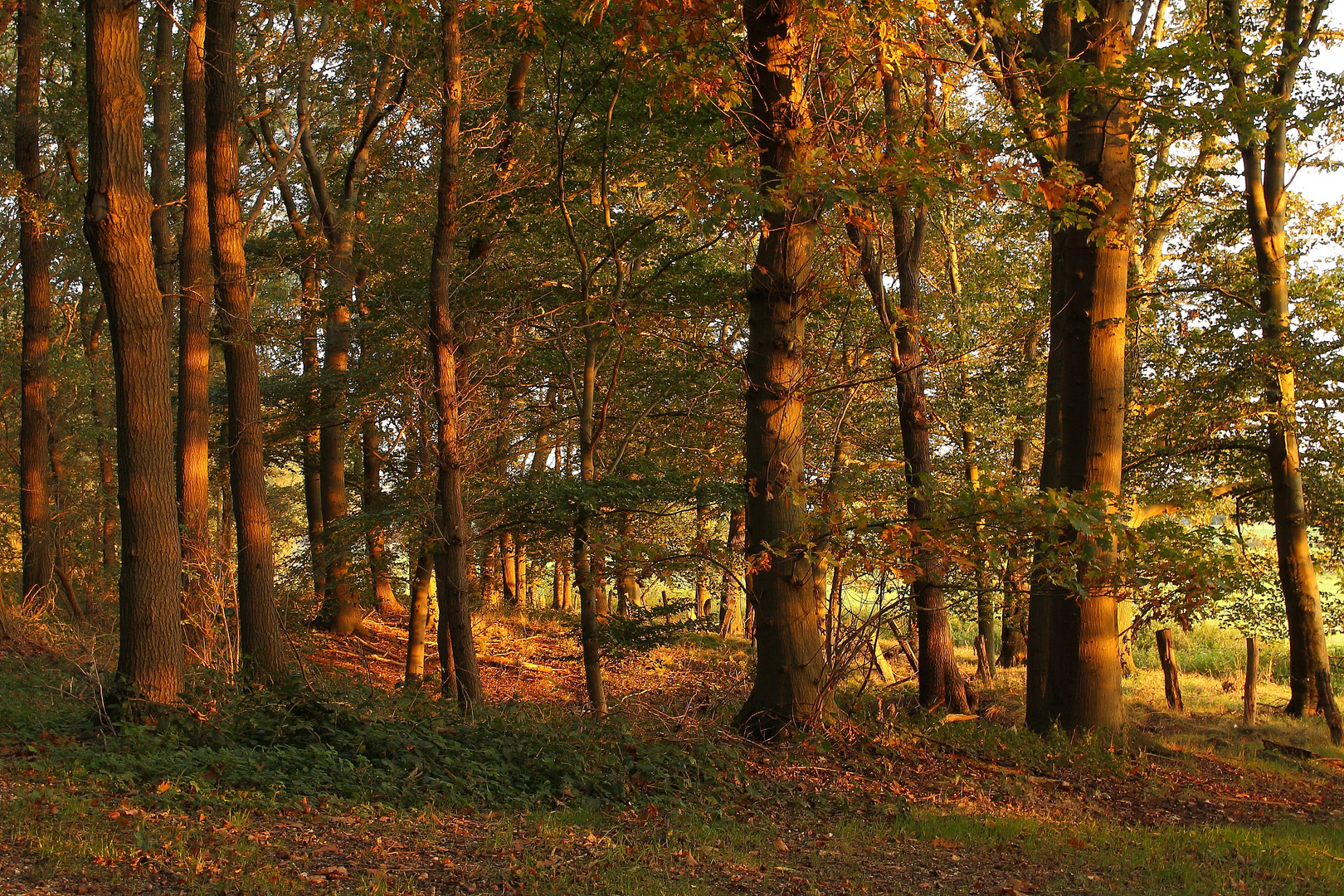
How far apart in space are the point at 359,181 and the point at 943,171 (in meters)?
14.3

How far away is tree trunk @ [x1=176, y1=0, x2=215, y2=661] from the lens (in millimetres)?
11367

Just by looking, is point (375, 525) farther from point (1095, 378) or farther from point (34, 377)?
point (1095, 378)

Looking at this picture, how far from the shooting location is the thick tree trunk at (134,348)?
7641 millimetres

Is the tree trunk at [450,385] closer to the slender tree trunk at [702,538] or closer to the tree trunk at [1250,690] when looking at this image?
the slender tree trunk at [702,538]

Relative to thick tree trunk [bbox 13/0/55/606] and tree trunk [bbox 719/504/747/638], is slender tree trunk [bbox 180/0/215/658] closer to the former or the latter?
thick tree trunk [bbox 13/0/55/606]

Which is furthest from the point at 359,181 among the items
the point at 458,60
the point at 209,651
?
the point at 209,651

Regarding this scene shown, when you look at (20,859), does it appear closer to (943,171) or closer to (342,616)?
(943,171)

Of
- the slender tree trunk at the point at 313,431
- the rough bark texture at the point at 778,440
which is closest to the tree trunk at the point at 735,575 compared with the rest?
the rough bark texture at the point at 778,440

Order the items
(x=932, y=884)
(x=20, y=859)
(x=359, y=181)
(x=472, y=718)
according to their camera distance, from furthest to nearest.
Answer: (x=359, y=181), (x=472, y=718), (x=932, y=884), (x=20, y=859)

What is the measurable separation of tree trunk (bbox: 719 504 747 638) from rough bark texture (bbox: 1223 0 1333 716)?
315 inches

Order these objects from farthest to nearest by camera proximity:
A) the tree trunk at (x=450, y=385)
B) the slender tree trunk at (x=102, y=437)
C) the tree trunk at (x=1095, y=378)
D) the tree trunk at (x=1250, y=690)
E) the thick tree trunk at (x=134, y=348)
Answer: the slender tree trunk at (x=102, y=437) → the tree trunk at (x=1250, y=690) → the tree trunk at (x=450, y=385) → the tree trunk at (x=1095, y=378) → the thick tree trunk at (x=134, y=348)

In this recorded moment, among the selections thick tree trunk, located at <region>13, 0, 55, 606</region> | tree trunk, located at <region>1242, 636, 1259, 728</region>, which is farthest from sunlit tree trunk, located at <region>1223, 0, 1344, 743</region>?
thick tree trunk, located at <region>13, 0, 55, 606</region>

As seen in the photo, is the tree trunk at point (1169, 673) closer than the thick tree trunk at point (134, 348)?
No

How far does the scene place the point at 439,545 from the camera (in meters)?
12.4
